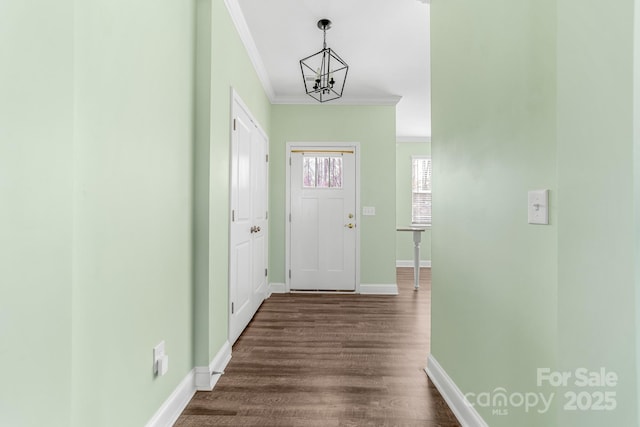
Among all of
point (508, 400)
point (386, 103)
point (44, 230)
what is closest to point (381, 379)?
point (508, 400)

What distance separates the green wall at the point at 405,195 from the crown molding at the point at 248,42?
3552mm

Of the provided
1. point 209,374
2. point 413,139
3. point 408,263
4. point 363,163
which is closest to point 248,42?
point 363,163

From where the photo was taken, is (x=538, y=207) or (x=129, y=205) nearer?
(x=538, y=207)

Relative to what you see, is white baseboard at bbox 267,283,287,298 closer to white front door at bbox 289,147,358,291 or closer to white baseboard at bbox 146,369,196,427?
white front door at bbox 289,147,358,291

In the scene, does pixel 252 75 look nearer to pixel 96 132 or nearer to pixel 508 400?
pixel 96 132

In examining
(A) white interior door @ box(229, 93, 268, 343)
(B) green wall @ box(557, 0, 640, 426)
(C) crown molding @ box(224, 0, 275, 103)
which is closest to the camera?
(B) green wall @ box(557, 0, 640, 426)

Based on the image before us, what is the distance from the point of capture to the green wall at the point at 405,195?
22.1 ft

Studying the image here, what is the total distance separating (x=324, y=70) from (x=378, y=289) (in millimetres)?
2799

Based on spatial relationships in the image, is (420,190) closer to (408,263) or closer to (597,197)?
(408,263)

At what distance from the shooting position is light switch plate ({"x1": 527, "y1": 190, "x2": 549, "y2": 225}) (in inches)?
42.0

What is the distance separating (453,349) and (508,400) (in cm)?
53

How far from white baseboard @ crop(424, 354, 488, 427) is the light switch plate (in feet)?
Answer: 3.17

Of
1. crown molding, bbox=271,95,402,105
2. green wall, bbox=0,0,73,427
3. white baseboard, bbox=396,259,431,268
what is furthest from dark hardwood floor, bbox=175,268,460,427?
white baseboard, bbox=396,259,431,268

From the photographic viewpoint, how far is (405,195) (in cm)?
676
